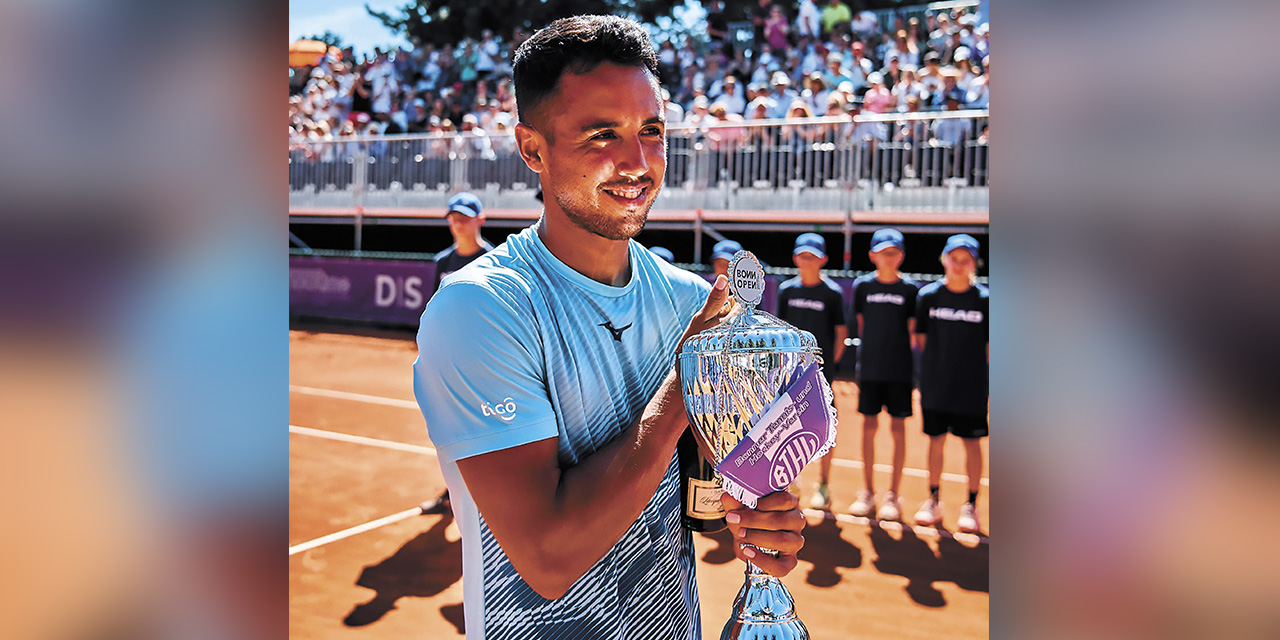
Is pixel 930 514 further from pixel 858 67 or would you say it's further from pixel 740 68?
pixel 740 68

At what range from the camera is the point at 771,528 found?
4.42 feet

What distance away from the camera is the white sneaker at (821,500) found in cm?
756

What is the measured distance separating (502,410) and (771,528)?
1.50ft

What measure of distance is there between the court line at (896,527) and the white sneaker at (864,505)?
60 mm

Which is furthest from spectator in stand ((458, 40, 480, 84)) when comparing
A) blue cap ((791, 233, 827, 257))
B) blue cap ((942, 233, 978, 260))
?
blue cap ((942, 233, 978, 260))

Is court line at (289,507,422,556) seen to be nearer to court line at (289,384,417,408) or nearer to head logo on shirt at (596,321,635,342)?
court line at (289,384,417,408)

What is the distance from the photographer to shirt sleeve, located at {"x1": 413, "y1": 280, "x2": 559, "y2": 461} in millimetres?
1452

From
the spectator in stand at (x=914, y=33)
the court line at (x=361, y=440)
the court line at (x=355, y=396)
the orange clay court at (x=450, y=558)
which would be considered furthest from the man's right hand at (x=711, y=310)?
the spectator in stand at (x=914, y=33)

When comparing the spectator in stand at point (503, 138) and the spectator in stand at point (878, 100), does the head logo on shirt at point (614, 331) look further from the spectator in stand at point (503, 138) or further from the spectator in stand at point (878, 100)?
the spectator in stand at point (503, 138)

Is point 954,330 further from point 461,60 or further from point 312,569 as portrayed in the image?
point 461,60

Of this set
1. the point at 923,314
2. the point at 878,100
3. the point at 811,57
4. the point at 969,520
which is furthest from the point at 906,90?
the point at 969,520

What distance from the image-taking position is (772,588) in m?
1.44
